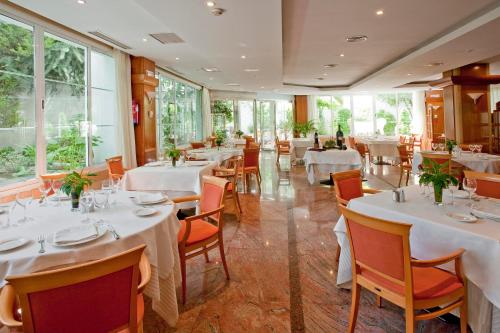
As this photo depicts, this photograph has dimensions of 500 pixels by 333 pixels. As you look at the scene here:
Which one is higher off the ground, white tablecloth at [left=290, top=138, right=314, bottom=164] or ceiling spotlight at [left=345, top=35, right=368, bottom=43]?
ceiling spotlight at [left=345, top=35, right=368, bottom=43]

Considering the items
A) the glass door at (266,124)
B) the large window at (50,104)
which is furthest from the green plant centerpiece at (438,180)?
the glass door at (266,124)

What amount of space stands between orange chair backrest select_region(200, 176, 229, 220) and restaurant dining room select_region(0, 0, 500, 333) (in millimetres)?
27

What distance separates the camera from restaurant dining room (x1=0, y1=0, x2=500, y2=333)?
69.3 inches

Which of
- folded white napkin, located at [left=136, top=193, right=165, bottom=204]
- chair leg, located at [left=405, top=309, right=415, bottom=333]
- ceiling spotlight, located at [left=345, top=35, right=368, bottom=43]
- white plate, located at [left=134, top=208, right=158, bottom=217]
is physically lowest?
chair leg, located at [left=405, top=309, right=415, bottom=333]

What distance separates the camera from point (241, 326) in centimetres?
232

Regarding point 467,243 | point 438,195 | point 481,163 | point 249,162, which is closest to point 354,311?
point 467,243

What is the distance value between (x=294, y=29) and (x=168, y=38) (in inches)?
89.0

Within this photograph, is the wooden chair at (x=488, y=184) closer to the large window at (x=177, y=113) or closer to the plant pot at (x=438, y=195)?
the plant pot at (x=438, y=195)

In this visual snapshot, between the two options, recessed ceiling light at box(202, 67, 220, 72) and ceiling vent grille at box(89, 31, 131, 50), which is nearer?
ceiling vent grille at box(89, 31, 131, 50)

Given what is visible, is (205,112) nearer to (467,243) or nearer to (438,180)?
Answer: (438,180)

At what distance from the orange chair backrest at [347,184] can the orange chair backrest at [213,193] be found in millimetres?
1078

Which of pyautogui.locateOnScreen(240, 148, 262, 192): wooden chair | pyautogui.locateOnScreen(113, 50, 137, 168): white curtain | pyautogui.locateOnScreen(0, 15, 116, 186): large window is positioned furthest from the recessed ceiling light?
pyautogui.locateOnScreen(240, 148, 262, 192): wooden chair

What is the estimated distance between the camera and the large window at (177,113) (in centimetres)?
918

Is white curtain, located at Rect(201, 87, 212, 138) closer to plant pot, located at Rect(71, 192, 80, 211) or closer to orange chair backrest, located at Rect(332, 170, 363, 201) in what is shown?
orange chair backrest, located at Rect(332, 170, 363, 201)
